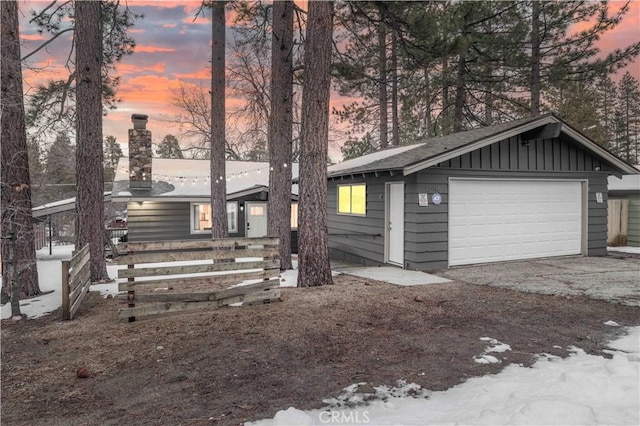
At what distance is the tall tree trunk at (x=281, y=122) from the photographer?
32.7 feet

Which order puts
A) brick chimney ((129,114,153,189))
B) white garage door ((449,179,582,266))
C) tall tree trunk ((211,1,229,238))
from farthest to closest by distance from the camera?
1. brick chimney ((129,114,153,189))
2. tall tree trunk ((211,1,229,238))
3. white garage door ((449,179,582,266))

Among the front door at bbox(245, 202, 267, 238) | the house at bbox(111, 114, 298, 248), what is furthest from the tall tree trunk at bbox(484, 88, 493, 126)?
the front door at bbox(245, 202, 267, 238)

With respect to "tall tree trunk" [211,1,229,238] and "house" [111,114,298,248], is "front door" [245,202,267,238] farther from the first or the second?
"tall tree trunk" [211,1,229,238]

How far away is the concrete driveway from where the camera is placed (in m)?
6.59

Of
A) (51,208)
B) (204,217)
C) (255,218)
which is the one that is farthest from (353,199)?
(51,208)

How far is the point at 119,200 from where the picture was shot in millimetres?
14031

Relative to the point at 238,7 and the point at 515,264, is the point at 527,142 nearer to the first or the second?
the point at 515,264

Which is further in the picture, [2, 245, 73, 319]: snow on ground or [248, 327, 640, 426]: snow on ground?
[2, 245, 73, 319]: snow on ground

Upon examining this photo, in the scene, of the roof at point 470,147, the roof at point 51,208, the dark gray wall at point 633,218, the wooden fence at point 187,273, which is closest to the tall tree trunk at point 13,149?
the wooden fence at point 187,273

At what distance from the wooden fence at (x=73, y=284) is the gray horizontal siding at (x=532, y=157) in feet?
24.1

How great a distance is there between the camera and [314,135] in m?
6.98

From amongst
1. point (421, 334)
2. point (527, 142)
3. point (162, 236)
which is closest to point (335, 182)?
point (527, 142)

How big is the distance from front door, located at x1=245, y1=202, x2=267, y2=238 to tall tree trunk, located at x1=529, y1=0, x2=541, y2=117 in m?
11.1

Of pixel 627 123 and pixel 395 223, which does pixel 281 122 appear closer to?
pixel 395 223
